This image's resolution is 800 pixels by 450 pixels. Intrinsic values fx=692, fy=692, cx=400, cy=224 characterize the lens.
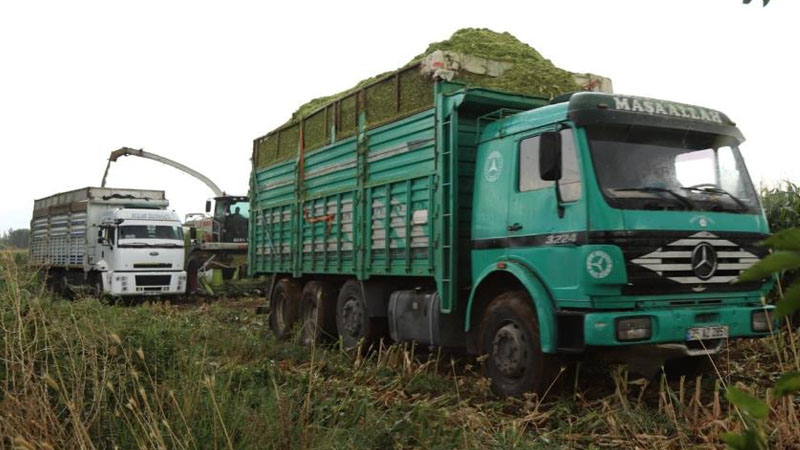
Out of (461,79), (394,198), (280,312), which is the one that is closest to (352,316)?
(394,198)

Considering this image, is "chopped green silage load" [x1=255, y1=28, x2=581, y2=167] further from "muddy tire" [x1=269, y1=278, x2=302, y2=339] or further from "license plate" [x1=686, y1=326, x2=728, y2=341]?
"license plate" [x1=686, y1=326, x2=728, y2=341]

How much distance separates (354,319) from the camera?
9.26 m

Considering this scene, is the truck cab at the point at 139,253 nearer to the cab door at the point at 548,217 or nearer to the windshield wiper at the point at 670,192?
the cab door at the point at 548,217

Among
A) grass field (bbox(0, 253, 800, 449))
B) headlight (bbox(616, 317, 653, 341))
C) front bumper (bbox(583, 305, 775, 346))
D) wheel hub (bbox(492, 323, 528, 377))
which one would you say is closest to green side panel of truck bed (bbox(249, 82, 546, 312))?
wheel hub (bbox(492, 323, 528, 377))

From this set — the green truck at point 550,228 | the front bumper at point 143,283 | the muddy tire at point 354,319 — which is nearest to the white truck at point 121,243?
the front bumper at point 143,283

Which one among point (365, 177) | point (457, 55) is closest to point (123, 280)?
point (365, 177)

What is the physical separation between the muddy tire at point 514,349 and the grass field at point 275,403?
0.50 feet

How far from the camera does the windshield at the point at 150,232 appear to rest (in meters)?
17.9

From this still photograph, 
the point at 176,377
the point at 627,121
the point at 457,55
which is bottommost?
the point at 176,377

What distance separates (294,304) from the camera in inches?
Result: 436

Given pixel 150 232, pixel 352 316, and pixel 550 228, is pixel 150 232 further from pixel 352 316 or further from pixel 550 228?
pixel 550 228

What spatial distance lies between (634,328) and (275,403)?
2.88 m

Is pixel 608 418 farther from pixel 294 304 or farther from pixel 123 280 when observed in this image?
pixel 123 280

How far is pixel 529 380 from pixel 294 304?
228 inches
